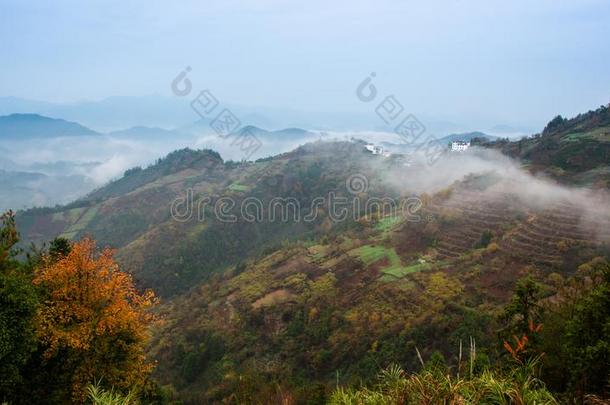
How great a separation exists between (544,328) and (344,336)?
2392 centimetres

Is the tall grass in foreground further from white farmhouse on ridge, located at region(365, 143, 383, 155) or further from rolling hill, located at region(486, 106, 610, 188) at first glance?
white farmhouse on ridge, located at region(365, 143, 383, 155)

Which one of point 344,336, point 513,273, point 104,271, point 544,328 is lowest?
point 344,336

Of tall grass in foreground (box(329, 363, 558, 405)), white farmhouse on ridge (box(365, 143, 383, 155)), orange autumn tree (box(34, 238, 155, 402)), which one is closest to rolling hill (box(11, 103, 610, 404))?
orange autumn tree (box(34, 238, 155, 402))

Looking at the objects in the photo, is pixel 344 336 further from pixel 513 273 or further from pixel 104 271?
pixel 104 271

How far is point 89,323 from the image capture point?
18.9 m

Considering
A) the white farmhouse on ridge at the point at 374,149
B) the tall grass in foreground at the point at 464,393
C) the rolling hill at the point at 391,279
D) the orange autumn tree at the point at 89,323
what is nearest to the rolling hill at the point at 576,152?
the rolling hill at the point at 391,279

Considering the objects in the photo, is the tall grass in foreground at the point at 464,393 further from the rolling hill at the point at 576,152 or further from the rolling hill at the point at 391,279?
the rolling hill at the point at 576,152

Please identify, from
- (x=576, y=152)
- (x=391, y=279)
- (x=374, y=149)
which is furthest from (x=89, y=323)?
(x=374, y=149)

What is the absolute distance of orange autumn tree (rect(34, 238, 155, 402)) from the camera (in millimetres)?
18406

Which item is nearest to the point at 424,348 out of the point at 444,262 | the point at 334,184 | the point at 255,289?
the point at 444,262

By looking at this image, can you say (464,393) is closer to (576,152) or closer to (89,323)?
(89,323)

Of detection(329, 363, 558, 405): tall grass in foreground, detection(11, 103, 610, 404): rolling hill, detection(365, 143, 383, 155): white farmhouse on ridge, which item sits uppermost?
detection(365, 143, 383, 155): white farmhouse on ridge

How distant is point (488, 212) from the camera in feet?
174

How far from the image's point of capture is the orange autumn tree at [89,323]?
1841 centimetres
